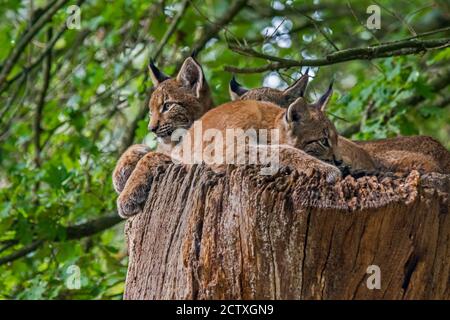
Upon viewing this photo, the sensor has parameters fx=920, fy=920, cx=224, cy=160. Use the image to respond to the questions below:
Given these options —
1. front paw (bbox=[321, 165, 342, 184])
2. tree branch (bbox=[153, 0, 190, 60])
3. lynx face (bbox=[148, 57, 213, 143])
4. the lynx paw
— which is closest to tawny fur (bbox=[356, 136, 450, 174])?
lynx face (bbox=[148, 57, 213, 143])

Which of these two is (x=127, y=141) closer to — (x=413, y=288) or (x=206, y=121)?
(x=206, y=121)

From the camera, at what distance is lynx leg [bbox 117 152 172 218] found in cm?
557

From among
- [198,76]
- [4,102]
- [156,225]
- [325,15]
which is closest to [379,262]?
[156,225]

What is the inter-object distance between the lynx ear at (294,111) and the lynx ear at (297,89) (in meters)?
0.97

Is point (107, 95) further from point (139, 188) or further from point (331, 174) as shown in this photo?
point (331, 174)

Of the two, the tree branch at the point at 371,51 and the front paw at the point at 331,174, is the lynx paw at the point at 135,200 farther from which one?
the tree branch at the point at 371,51

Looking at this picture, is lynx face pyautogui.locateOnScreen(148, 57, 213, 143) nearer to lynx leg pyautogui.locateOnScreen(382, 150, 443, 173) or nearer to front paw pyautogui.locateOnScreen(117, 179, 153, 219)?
lynx leg pyautogui.locateOnScreen(382, 150, 443, 173)

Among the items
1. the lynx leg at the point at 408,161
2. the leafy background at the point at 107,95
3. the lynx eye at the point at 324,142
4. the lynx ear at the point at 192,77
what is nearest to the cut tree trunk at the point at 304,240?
the lynx eye at the point at 324,142

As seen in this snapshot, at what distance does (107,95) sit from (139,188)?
5.90m

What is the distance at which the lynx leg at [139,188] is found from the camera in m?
5.57

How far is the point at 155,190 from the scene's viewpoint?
16.9 feet

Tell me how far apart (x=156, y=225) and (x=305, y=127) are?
2351 mm

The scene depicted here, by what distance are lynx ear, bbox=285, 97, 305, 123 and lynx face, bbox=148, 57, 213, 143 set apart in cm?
148

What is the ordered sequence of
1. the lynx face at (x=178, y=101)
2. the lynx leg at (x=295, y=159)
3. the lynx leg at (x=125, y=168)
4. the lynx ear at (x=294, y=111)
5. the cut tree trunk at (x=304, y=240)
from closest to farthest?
the cut tree trunk at (x=304, y=240), the lynx leg at (x=295, y=159), the lynx leg at (x=125, y=168), the lynx ear at (x=294, y=111), the lynx face at (x=178, y=101)
